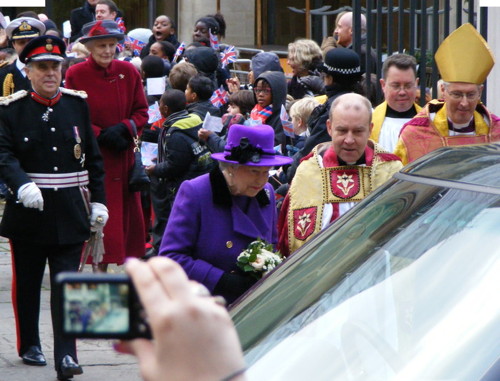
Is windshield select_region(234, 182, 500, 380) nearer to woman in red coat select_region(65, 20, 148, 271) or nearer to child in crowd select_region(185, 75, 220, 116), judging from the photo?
woman in red coat select_region(65, 20, 148, 271)

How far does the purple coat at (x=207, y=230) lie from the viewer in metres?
4.65

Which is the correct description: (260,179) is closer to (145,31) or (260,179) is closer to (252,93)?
(252,93)

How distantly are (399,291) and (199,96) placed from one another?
6539 mm

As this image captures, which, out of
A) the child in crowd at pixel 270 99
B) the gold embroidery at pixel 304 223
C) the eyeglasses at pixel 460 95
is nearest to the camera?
the gold embroidery at pixel 304 223

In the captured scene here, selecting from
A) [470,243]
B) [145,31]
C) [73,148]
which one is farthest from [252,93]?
[470,243]

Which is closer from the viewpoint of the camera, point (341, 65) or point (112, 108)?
point (341, 65)

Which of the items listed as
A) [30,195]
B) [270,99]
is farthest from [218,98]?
[30,195]

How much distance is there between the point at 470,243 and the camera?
105 inches

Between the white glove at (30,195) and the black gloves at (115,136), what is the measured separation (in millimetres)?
1853

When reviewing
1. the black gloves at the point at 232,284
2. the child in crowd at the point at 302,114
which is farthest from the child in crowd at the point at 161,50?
the black gloves at the point at 232,284

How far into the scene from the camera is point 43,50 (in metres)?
6.47

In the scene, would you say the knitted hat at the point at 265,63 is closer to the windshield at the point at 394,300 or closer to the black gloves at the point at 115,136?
the black gloves at the point at 115,136

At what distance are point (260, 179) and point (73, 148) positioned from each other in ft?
6.89

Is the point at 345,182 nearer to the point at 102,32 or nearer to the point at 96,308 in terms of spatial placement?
the point at 102,32
